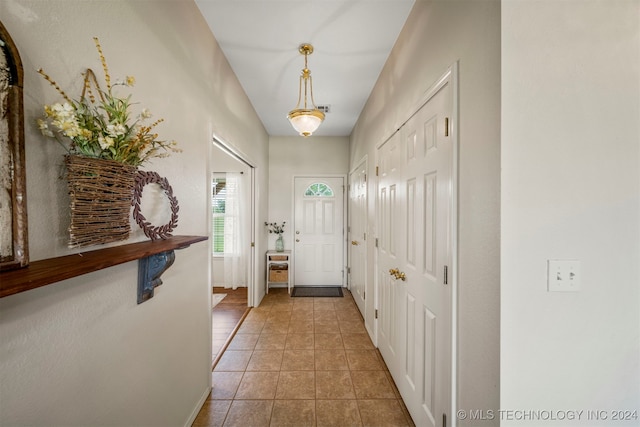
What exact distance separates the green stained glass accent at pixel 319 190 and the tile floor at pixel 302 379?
2.08 m

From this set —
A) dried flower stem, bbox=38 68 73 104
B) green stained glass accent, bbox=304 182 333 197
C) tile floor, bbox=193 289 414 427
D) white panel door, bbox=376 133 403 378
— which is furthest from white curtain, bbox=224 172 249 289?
dried flower stem, bbox=38 68 73 104

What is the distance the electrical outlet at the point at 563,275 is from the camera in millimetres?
922

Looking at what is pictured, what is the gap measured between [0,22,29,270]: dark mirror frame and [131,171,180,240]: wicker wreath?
0.42 meters

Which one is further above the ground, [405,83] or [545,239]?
[405,83]

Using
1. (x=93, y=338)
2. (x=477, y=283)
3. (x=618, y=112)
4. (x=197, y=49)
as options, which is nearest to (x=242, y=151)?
(x=197, y=49)

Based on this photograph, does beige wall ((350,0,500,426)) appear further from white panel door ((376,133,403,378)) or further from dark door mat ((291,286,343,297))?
dark door mat ((291,286,343,297))

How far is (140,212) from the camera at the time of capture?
117 centimetres

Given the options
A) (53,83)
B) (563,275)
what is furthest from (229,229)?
(563,275)

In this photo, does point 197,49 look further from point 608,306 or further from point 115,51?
point 608,306

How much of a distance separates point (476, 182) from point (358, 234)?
265 cm

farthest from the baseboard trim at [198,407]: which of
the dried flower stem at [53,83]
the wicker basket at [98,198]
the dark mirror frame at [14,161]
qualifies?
the dried flower stem at [53,83]

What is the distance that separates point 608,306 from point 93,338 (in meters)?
1.85

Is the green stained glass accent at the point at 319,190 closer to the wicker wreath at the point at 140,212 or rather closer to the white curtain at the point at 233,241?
the white curtain at the point at 233,241

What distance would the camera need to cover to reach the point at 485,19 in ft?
3.21
